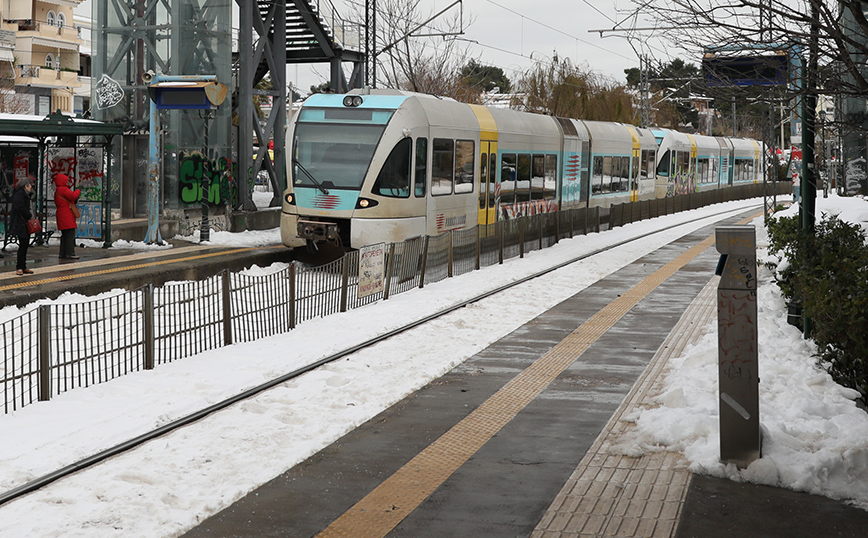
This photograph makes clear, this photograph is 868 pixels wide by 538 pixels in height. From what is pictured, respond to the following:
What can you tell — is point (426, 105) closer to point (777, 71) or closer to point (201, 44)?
point (201, 44)

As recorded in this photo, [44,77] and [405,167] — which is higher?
[44,77]

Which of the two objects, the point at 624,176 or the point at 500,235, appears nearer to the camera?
the point at 500,235

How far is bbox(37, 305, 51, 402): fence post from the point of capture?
27.7ft

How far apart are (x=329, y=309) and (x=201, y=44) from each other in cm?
1507

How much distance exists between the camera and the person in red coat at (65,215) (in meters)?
18.1

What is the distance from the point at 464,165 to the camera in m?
21.9

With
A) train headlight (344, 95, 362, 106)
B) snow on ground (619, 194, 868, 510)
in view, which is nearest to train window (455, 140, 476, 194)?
train headlight (344, 95, 362, 106)

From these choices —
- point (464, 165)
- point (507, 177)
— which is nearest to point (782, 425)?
point (464, 165)

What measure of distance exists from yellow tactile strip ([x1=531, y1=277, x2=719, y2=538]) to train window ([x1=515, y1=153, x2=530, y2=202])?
58.4 feet

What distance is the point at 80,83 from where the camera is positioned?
65.1 m

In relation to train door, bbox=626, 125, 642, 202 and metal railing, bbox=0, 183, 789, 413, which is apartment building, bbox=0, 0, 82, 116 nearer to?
train door, bbox=626, 125, 642, 202

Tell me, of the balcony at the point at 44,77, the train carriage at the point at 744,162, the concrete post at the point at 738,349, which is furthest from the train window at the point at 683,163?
the concrete post at the point at 738,349

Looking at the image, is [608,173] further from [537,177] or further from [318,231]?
[318,231]

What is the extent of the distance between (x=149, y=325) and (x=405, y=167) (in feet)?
32.2
